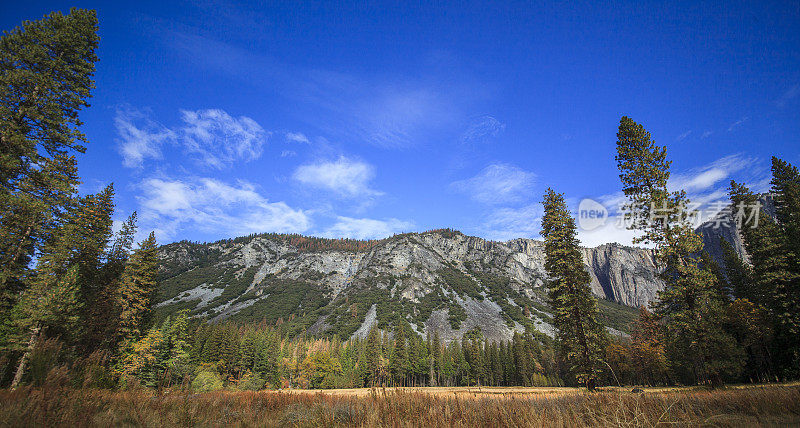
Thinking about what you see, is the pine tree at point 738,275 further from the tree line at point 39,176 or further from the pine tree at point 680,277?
the tree line at point 39,176

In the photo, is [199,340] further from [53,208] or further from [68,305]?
[53,208]

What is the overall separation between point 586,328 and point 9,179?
3280 cm

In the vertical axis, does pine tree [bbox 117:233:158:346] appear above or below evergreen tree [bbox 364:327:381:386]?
above

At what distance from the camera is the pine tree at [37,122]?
13.6m

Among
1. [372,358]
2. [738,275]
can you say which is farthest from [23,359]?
[372,358]

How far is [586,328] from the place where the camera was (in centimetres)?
1950

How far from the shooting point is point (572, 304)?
65.4 feet

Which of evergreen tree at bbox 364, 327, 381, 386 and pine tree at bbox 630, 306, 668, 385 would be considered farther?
evergreen tree at bbox 364, 327, 381, 386

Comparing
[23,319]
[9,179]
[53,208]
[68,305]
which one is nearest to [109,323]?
[68,305]

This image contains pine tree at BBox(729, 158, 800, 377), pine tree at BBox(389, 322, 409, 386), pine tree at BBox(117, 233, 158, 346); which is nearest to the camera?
pine tree at BBox(729, 158, 800, 377)

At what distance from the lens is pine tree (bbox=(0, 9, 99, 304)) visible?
534 inches

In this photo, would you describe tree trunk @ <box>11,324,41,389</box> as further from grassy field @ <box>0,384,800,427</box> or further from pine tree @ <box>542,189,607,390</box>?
pine tree @ <box>542,189,607,390</box>

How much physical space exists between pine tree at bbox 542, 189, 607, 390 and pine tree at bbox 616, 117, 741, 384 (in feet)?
14.2

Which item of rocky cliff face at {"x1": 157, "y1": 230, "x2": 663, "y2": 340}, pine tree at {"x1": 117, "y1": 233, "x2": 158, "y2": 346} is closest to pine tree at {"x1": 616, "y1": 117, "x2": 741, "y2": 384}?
pine tree at {"x1": 117, "y1": 233, "x2": 158, "y2": 346}
